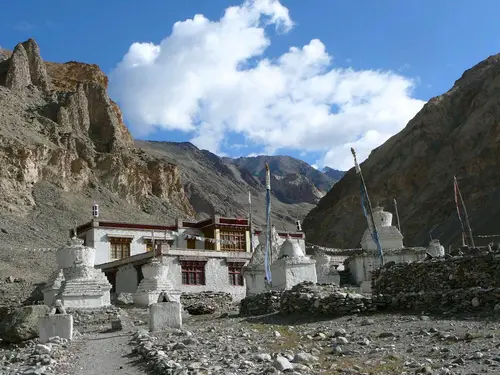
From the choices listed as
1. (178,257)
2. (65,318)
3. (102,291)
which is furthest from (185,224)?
(65,318)

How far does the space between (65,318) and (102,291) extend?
32.3ft

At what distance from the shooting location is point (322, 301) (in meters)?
17.8

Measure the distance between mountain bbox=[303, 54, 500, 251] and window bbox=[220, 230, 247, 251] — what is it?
2438cm

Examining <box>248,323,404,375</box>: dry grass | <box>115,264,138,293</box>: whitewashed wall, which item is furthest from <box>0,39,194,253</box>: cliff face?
<box>248,323,404,375</box>: dry grass

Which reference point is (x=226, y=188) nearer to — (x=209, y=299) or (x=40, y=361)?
(x=209, y=299)

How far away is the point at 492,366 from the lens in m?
8.84

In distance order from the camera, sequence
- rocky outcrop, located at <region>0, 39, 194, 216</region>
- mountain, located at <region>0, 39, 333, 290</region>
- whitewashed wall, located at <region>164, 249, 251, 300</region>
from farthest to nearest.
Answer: rocky outcrop, located at <region>0, 39, 194, 216</region> → mountain, located at <region>0, 39, 333, 290</region> → whitewashed wall, located at <region>164, 249, 251, 300</region>

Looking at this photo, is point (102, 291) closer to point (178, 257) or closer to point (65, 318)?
point (65, 318)

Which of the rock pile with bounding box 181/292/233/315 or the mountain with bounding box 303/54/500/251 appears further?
the mountain with bounding box 303/54/500/251

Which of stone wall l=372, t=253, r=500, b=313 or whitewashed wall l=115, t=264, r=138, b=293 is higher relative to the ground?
whitewashed wall l=115, t=264, r=138, b=293

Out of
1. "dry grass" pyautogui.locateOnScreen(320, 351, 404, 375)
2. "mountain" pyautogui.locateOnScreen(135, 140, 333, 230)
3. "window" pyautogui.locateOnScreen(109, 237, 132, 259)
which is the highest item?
"mountain" pyautogui.locateOnScreen(135, 140, 333, 230)

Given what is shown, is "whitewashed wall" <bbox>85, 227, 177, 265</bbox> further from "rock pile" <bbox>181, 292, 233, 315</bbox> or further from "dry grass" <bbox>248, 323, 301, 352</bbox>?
"dry grass" <bbox>248, 323, 301, 352</bbox>

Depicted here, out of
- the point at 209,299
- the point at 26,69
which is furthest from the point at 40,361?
the point at 26,69

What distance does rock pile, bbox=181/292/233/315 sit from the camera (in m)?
32.0
